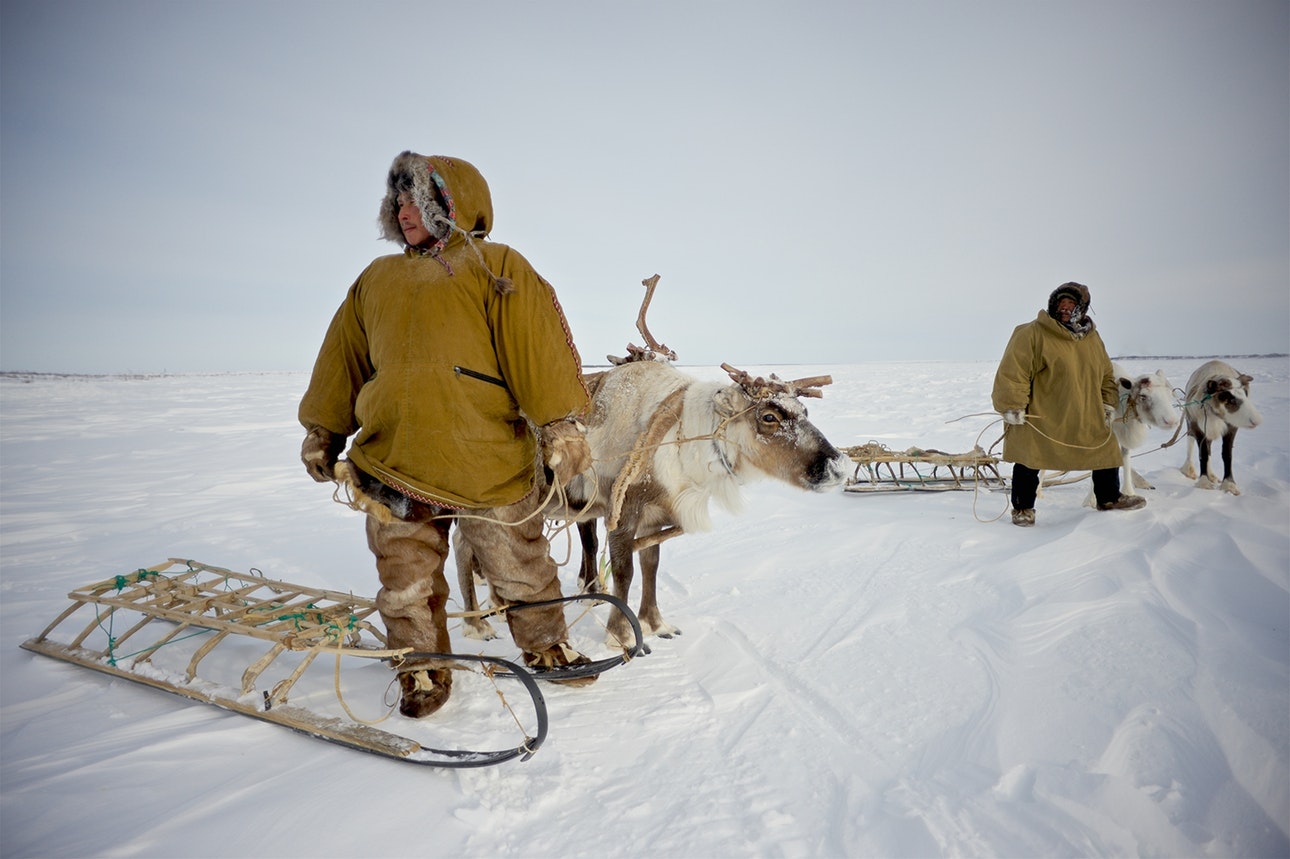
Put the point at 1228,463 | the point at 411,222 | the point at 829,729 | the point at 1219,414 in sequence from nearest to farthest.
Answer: the point at 411,222 → the point at 829,729 → the point at 1228,463 → the point at 1219,414

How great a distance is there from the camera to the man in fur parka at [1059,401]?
5254 millimetres

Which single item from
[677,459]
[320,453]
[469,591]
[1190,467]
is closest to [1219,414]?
[1190,467]

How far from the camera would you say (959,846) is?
73.1 inches

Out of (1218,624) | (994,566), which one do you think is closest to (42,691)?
(994,566)

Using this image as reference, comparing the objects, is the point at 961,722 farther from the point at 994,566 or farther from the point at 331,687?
the point at 331,687

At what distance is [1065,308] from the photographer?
5242 millimetres

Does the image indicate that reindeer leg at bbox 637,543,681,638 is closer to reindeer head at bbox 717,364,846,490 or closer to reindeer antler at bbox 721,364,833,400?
reindeer head at bbox 717,364,846,490

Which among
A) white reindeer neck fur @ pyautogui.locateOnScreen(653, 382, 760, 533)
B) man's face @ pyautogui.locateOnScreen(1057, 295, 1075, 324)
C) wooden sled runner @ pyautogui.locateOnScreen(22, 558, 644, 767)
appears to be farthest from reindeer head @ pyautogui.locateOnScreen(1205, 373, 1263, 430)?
wooden sled runner @ pyautogui.locateOnScreen(22, 558, 644, 767)

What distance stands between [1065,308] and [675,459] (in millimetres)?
4419

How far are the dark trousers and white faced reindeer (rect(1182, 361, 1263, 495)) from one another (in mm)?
1680

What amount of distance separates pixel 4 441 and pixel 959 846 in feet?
60.4

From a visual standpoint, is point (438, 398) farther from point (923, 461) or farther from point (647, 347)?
point (923, 461)

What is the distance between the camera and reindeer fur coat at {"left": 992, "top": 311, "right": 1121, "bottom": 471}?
526cm

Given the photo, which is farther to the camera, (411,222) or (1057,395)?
(1057,395)
